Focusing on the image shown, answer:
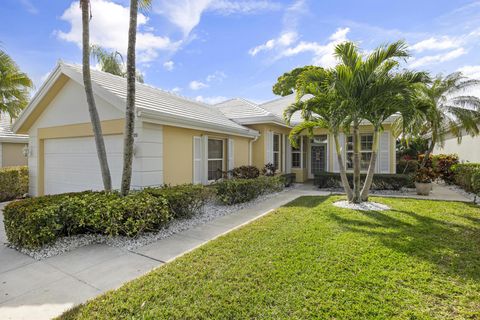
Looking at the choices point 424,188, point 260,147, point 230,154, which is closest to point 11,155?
point 230,154

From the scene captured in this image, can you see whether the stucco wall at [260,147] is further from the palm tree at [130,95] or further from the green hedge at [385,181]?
the palm tree at [130,95]

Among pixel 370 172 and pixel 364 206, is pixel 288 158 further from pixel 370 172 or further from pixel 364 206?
pixel 364 206

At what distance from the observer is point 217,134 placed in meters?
11.0

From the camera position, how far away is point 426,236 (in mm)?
5566

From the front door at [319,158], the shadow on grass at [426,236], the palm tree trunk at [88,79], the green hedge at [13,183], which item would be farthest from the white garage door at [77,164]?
the front door at [319,158]

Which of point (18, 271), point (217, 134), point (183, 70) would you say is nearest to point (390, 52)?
point (217, 134)

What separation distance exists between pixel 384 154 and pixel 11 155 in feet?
75.7

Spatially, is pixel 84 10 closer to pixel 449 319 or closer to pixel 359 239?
pixel 359 239

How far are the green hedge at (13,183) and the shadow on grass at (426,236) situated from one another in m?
14.3

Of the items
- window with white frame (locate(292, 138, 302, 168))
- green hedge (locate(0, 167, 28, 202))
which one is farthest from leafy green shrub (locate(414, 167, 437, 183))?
green hedge (locate(0, 167, 28, 202))

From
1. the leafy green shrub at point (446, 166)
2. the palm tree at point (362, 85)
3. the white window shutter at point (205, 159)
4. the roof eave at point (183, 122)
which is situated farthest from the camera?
the leafy green shrub at point (446, 166)

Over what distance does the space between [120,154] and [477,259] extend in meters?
9.75

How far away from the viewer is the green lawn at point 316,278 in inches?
120

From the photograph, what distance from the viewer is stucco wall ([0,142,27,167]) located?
600 inches
